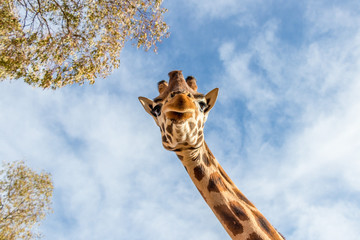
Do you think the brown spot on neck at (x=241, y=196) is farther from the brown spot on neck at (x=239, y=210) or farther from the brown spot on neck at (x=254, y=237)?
the brown spot on neck at (x=254, y=237)

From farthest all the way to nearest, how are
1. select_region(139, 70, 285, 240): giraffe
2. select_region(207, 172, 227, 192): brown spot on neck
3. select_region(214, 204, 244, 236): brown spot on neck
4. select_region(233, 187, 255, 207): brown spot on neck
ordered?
select_region(233, 187, 255, 207): brown spot on neck < select_region(207, 172, 227, 192): brown spot on neck < select_region(214, 204, 244, 236): brown spot on neck < select_region(139, 70, 285, 240): giraffe

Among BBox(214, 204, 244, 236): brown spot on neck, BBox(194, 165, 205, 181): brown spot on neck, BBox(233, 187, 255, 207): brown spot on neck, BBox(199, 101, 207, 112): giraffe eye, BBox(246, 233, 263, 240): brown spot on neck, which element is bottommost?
BBox(246, 233, 263, 240): brown spot on neck

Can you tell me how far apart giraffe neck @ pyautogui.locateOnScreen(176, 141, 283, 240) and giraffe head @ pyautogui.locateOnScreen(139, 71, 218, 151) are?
35 cm

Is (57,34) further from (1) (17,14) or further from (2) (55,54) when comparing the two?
(1) (17,14)

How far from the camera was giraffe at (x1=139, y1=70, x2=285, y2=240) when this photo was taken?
306cm

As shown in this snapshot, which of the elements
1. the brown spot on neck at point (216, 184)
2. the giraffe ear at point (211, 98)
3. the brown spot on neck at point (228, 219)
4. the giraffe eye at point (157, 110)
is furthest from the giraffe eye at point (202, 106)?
the brown spot on neck at point (228, 219)

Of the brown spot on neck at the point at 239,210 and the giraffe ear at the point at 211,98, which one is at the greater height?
the giraffe ear at the point at 211,98

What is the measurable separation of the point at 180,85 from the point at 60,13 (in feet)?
28.6

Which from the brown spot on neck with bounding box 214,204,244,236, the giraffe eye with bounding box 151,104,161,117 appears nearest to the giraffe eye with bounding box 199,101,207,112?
the giraffe eye with bounding box 151,104,161,117

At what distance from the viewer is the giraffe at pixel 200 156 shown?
3061 millimetres

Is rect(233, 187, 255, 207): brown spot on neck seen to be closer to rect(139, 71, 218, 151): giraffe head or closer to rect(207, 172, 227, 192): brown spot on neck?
rect(207, 172, 227, 192): brown spot on neck

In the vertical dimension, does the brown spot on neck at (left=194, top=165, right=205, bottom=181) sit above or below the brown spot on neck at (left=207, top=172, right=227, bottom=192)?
above

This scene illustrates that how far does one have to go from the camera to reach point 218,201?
3691 millimetres

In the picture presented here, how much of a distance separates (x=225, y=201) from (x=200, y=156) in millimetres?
715
